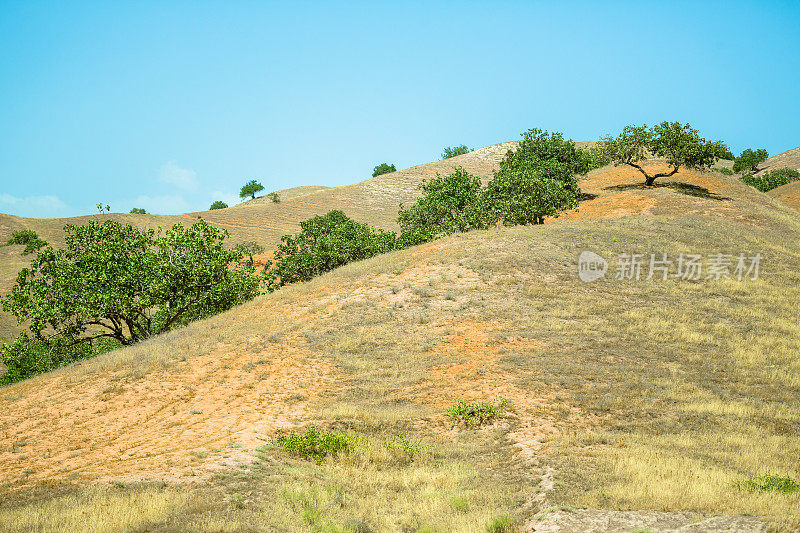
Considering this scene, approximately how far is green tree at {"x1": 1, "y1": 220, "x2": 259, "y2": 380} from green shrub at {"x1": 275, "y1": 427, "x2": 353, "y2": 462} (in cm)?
1322

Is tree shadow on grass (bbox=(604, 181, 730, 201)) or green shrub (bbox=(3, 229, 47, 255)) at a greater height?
tree shadow on grass (bbox=(604, 181, 730, 201))

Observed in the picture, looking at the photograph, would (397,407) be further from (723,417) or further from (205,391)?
(723,417)

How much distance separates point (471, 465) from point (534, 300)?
39.2 feet

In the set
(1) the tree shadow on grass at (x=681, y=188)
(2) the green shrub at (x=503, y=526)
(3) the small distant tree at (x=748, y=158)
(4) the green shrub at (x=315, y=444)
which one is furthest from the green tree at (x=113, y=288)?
(3) the small distant tree at (x=748, y=158)

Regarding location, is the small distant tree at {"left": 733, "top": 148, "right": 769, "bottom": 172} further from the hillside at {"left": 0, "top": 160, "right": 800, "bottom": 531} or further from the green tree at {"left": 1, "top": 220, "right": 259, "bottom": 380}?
the green tree at {"left": 1, "top": 220, "right": 259, "bottom": 380}

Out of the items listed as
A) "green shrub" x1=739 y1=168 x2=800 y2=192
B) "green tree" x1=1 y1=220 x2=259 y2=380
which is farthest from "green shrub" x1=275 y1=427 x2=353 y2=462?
"green shrub" x1=739 y1=168 x2=800 y2=192

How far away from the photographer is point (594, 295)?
22078mm

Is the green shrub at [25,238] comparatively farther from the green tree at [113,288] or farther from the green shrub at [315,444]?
the green shrub at [315,444]

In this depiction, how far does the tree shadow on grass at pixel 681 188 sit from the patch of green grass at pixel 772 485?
132 feet

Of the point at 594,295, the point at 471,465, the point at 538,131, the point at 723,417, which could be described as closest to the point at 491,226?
the point at 594,295

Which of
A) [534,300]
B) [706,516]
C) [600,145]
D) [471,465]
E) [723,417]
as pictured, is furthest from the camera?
[600,145]

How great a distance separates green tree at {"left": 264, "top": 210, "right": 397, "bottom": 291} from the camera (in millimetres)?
30750

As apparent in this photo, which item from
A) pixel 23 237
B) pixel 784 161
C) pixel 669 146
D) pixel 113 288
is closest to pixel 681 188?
pixel 669 146

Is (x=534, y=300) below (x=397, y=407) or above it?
above
